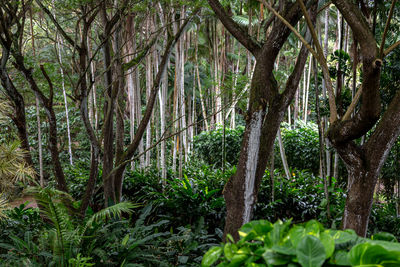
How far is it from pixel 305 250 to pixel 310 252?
12 mm

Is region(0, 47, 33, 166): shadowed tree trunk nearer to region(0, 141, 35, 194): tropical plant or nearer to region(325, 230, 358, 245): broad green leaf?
region(0, 141, 35, 194): tropical plant

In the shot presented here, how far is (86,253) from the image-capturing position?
8.01ft

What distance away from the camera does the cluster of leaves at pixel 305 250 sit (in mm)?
757

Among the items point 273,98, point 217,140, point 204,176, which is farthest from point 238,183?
point 217,140

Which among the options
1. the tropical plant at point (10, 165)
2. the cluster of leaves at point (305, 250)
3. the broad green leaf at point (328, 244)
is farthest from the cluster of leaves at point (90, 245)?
the broad green leaf at point (328, 244)

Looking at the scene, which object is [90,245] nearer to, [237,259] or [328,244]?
[237,259]

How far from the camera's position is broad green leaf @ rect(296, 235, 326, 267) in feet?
2.49

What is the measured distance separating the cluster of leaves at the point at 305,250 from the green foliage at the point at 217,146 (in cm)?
693

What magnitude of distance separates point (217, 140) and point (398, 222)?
208 inches


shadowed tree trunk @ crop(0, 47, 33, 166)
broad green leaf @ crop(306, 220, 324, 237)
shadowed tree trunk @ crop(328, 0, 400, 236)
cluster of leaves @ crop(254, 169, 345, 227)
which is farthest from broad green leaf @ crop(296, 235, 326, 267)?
shadowed tree trunk @ crop(0, 47, 33, 166)

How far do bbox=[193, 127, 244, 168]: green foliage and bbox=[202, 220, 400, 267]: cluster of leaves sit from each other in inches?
273

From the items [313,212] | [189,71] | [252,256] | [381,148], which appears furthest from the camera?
[189,71]

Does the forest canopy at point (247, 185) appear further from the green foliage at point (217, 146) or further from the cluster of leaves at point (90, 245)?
the green foliage at point (217, 146)

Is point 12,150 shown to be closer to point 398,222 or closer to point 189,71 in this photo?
point 398,222
